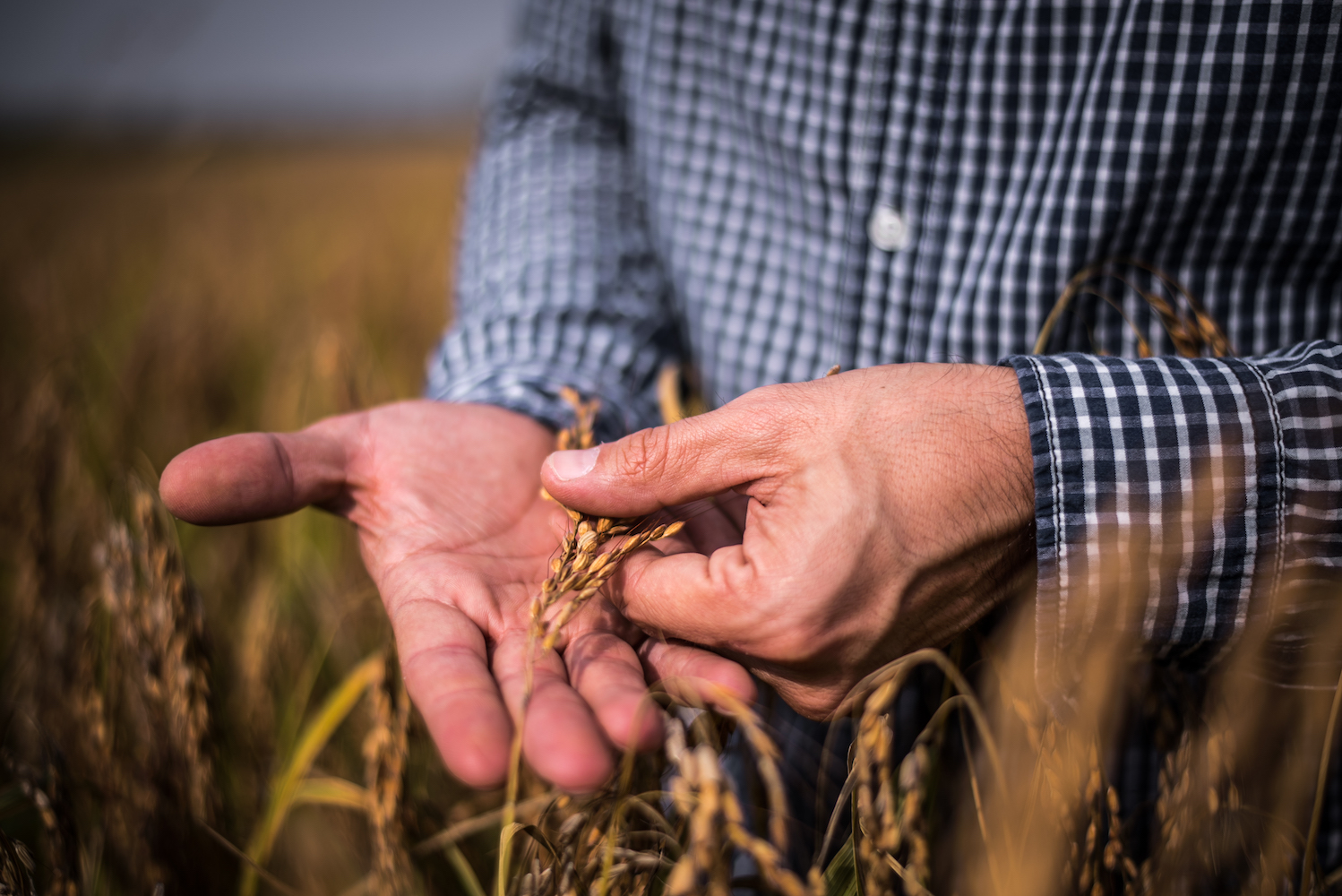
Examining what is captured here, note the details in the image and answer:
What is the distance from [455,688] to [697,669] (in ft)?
0.88

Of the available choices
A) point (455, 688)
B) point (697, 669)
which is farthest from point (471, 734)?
point (697, 669)

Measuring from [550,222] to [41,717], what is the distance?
1.47m

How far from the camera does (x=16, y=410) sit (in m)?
2.30

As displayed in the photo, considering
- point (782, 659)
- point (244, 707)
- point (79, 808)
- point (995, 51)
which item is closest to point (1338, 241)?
point (995, 51)

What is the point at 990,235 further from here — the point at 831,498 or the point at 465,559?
the point at 465,559

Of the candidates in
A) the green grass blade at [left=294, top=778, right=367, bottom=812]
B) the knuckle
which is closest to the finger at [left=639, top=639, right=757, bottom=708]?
the knuckle

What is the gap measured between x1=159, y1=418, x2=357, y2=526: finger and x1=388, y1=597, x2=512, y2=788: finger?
209 mm

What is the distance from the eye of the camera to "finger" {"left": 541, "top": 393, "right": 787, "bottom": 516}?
0.78 meters

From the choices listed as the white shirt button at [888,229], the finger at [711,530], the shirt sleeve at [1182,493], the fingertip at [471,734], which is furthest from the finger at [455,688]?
the white shirt button at [888,229]

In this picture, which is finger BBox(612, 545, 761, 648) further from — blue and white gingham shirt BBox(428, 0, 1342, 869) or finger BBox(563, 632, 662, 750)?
blue and white gingham shirt BBox(428, 0, 1342, 869)

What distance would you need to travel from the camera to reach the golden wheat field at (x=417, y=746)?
67 cm

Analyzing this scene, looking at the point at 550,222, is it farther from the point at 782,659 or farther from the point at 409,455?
the point at 782,659

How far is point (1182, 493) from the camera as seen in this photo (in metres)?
0.77

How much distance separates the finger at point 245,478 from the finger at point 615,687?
17.0 inches
